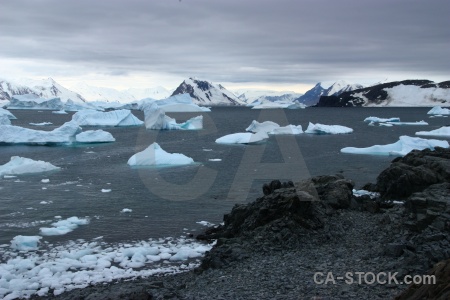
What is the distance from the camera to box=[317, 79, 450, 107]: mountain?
153750mm

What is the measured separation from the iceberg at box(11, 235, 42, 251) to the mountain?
155232 mm

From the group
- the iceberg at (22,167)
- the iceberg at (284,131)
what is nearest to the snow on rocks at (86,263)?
the iceberg at (22,167)

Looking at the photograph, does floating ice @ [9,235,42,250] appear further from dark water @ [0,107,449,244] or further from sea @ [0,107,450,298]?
dark water @ [0,107,449,244]

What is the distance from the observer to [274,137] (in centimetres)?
4903

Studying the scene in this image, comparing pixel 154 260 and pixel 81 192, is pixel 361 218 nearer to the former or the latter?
pixel 154 260

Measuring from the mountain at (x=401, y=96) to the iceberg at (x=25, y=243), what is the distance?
155 meters

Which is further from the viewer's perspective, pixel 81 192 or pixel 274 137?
pixel 274 137

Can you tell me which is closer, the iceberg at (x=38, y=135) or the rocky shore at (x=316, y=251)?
the rocky shore at (x=316, y=251)

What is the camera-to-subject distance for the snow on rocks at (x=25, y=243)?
13875 millimetres

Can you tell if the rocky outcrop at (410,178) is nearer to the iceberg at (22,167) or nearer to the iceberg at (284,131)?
the iceberg at (22,167)

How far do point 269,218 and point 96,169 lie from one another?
16674mm

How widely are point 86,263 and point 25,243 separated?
260cm

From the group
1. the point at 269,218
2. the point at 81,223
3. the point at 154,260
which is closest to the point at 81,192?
the point at 81,223

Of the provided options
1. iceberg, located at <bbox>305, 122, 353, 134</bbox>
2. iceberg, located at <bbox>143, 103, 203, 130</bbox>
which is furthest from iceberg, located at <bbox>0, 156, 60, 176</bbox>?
iceberg, located at <bbox>305, 122, 353, 134</bbox>
